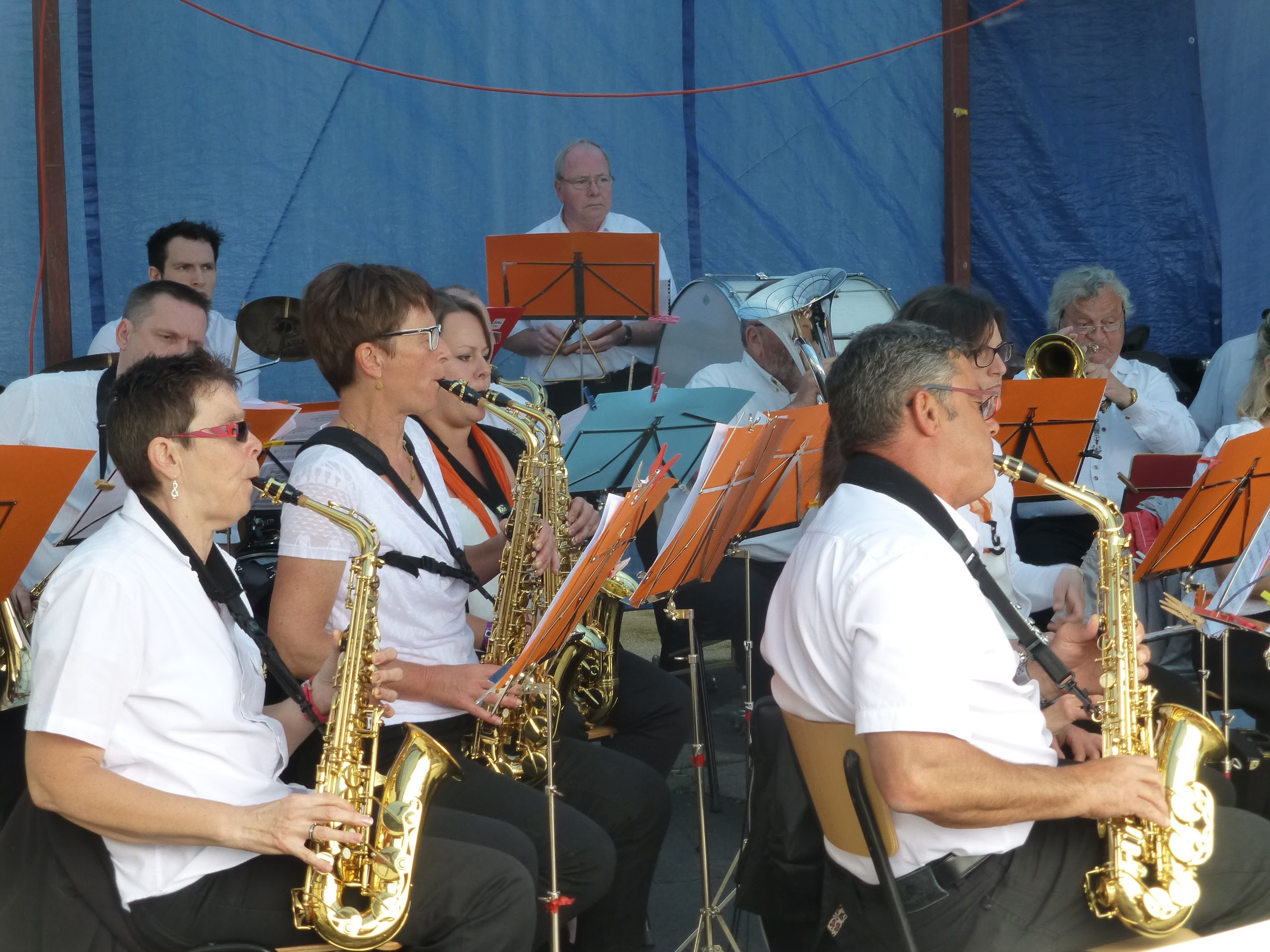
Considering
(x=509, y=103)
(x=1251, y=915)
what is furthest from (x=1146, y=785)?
(x=509, y=103)

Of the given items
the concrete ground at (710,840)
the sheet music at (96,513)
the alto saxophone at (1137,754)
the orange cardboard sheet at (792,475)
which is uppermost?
the orange cardboard sheet at (792,475)

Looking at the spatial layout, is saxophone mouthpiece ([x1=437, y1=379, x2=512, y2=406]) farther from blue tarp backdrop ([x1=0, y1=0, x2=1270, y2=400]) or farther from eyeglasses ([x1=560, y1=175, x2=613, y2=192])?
blue tarp backdrop ([x1=0, y1=0, x2=1270, y2=400])

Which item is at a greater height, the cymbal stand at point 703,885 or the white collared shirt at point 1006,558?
the white collared shirt at point 1006,558

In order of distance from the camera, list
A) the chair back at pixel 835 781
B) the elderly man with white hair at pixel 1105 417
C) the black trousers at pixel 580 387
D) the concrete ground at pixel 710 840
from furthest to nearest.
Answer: the black trousers at pixel 580 387, the elderly man with white hair at pixel 1105 417, the concrete ground at pixel 710 840, the chair back at pixel 835 781

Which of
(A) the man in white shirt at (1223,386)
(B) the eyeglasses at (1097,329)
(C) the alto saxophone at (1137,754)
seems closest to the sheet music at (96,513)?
(C) the alto saxophone at (1137,754)

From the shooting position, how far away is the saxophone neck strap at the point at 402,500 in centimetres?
308

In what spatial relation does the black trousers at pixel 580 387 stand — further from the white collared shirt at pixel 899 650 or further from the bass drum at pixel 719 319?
the white collared shirt at pixel 899 650

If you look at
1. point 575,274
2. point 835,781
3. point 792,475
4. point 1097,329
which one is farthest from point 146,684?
point 1097,329

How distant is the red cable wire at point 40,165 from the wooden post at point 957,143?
4581 millimetres

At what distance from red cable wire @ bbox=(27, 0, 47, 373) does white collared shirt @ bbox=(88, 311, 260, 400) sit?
0.26 m

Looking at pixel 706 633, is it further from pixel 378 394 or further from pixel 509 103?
pixel 509 103

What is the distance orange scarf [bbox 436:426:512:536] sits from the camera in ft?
12.7

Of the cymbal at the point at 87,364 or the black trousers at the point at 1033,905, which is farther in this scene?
the cymbal at the point at 87,364

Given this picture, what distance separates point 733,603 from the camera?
179 inches
